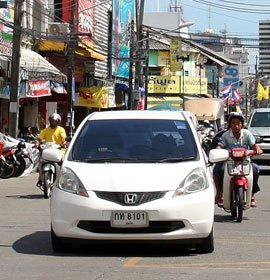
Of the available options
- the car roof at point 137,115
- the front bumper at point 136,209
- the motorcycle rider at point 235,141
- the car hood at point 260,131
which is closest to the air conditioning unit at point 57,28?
the car hood at point 260,131

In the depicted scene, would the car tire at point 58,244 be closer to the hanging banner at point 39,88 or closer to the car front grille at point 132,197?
the car front grille at point 132,197

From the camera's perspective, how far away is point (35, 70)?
29.5 meters

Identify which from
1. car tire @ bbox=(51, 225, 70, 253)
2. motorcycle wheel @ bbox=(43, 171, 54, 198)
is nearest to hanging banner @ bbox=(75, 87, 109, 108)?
motorcycle wheel @ bbox=(43, 171, 54, 198)

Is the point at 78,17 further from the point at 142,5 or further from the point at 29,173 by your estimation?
the point at 29,173

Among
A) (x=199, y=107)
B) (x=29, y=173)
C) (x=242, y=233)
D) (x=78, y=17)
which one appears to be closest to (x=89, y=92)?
(x=78, y=17)

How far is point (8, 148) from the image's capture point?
833 inches

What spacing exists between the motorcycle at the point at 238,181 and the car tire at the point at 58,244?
3780 mm

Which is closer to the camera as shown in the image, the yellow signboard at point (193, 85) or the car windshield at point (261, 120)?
the car windshield at point (261, 120)

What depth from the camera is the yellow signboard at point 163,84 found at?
6856 cm

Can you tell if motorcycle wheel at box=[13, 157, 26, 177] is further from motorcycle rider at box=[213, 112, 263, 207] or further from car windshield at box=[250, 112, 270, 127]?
motorcycle rider at box=[213, 112, 263, 207]

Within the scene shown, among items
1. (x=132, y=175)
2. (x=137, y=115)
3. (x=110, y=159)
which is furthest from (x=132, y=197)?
(x=137, y=115)

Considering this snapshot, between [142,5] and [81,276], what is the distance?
35151mm

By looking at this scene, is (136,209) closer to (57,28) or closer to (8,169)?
(8,169)

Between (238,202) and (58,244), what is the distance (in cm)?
390
